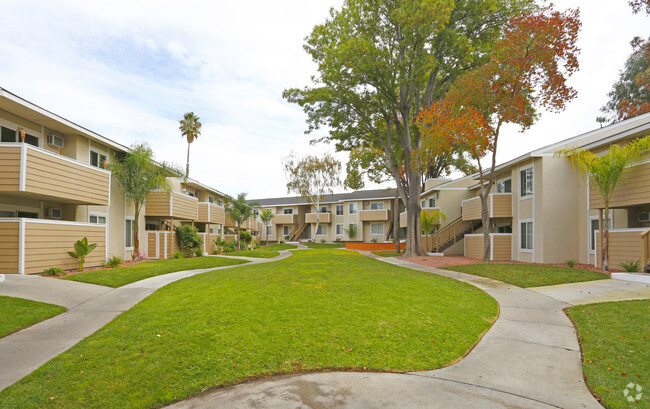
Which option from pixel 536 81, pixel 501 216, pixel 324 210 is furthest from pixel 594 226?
pixel 324 210

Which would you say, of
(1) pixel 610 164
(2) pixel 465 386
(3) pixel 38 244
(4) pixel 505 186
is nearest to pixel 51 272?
(3) pixel 38 244

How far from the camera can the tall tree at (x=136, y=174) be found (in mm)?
19875

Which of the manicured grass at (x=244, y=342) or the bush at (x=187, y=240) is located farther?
the bush at (x=187, y=240)

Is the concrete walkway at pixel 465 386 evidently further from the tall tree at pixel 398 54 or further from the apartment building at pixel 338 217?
the apartment building at pixel 338 217

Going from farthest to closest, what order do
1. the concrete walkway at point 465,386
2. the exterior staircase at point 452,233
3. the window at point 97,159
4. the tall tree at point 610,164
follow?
the exterior staircase at point 452,233, the window at point 97,159, the tall tree at point 610,164, the concrete walkway at point 465,386

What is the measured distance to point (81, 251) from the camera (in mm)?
15305

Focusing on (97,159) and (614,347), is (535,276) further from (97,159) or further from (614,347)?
(97,159)

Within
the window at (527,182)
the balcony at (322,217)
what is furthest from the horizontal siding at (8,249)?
the balcony at (322,217)

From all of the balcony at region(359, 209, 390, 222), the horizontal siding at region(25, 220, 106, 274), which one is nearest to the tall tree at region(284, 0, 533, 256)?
the horizontal siding at region(25, 220, 106, 274)

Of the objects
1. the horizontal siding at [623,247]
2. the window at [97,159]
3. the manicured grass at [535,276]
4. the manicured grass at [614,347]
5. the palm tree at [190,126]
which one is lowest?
the manicured grass at [535,276]

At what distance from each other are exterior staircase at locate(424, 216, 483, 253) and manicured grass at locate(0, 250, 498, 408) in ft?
67.1

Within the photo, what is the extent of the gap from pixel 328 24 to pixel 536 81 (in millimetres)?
13549

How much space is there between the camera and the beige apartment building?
12.8 meters

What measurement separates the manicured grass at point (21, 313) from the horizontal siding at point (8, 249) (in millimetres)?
4269
